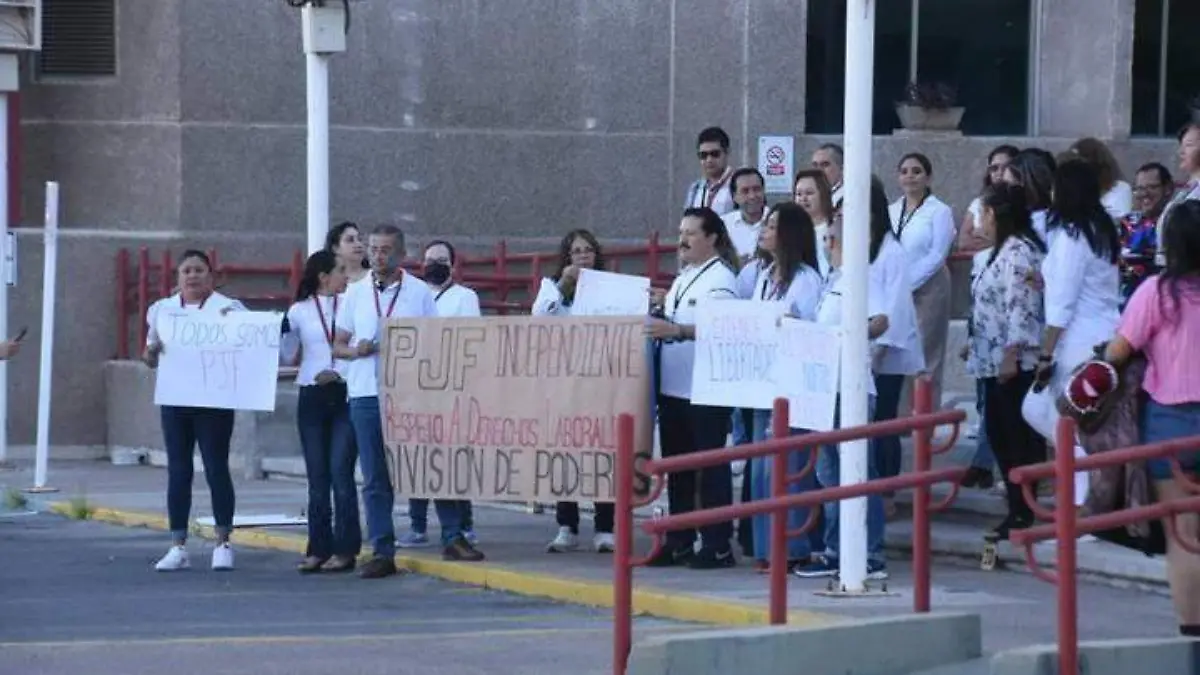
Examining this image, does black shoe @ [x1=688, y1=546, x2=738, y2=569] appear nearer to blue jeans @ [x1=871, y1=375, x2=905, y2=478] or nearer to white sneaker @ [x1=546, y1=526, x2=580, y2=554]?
blue jeans @ [x1=871, y1=375, x2=905, y2=478]

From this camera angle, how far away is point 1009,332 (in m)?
13.1

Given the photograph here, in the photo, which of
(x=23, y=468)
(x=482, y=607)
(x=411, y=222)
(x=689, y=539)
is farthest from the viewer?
(x=411, y=222)

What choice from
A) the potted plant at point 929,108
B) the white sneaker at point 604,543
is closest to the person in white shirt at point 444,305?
the white sneaker at point 604,543

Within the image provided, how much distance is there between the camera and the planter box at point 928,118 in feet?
72.6

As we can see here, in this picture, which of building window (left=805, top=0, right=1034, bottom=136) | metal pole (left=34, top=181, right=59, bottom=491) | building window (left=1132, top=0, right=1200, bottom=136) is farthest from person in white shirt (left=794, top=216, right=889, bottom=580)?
building window (left=1132, top=0, right=1200, bottom=136)

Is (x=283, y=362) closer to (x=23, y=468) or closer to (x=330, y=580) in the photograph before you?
(x=330, y=580)

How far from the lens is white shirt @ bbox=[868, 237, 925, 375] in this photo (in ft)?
42.6

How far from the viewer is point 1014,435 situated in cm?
1318

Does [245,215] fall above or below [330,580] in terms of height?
above

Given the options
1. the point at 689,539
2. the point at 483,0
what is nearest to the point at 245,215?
the point at 483,0

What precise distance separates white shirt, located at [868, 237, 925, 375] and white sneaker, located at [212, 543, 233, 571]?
4177 millimetres

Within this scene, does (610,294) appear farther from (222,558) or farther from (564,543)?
(222,558)

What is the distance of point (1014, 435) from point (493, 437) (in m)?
2.94

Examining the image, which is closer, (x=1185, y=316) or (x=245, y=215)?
(x=1185, y=316)
